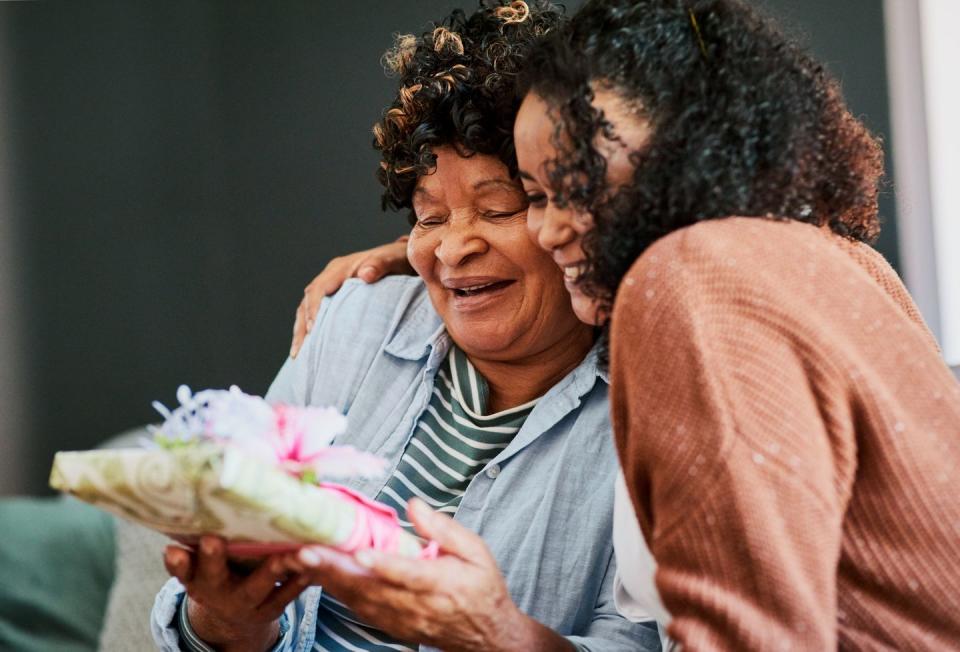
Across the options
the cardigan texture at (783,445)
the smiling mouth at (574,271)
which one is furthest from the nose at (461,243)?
the cardigan texture at (783,445)

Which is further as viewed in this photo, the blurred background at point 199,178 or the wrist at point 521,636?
the blurred background at point 199,178

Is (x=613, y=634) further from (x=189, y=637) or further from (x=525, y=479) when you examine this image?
(x=189, y=637)

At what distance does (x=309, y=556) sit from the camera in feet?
3.52

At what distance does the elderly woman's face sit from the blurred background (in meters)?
1.10

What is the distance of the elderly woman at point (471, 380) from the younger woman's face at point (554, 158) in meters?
0.27

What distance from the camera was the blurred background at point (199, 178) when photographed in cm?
240

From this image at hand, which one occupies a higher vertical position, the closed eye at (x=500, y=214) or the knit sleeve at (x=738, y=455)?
the closed eye at (x=500, y=214)

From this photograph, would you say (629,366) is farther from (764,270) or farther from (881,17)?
(881,17)

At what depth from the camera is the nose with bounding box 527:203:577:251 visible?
4.10 feet

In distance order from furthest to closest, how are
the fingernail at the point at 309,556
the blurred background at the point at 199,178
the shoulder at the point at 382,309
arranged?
the blurred background at the point at 199,178
the shoulder at the point at 382,309
the fingernail at the point at 309,556

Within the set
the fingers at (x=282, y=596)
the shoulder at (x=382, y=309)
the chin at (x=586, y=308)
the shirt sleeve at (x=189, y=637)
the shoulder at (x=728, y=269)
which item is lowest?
the shirt sleeve at (x=189, y=637)

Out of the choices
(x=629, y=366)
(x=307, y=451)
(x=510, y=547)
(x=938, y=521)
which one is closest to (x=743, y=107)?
(x=629, y=366)

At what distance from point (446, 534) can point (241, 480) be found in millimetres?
294

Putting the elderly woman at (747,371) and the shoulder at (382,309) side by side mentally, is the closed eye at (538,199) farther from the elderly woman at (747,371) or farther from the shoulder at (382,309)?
the shoulder at (382,309)
